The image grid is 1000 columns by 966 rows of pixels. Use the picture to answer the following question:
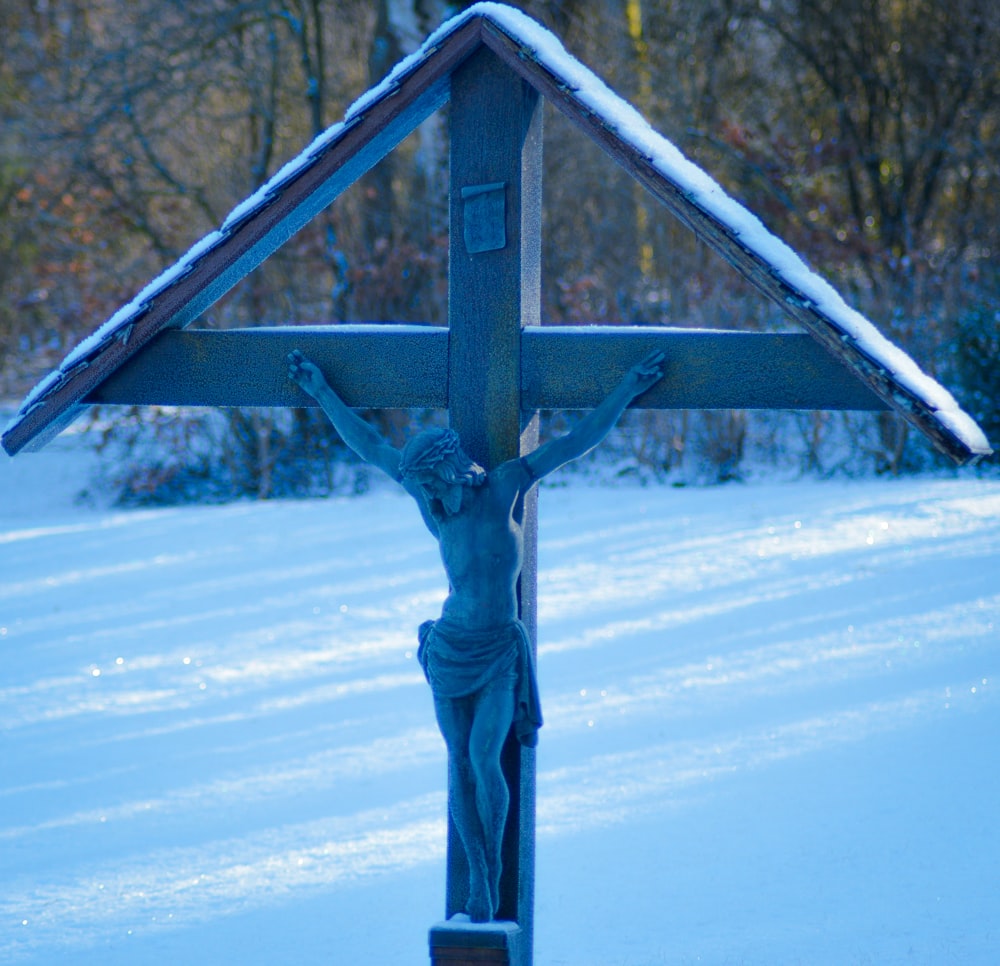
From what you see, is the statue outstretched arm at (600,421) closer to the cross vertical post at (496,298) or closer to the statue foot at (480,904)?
the cross vertical post at (496,298)

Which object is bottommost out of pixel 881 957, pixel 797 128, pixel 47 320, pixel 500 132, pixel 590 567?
pixel 881 957

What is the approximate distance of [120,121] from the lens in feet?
46.5

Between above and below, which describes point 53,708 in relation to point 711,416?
below

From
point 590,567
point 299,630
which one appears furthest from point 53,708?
point 590,567

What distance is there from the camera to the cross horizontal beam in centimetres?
296

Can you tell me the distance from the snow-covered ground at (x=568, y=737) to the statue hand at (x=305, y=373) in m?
1.93

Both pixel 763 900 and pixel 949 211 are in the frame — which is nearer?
pixel 763 900

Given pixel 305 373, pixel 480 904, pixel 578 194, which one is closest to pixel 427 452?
pixel 305 373

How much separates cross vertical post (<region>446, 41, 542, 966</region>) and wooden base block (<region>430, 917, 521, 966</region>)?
0.12 metres

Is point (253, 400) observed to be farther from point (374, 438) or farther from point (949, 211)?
point (949, 211)

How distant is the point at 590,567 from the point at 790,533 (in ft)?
4.83

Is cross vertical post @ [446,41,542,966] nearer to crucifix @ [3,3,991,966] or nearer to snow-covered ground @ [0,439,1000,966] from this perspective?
crucifix @ [3,3,991,966]

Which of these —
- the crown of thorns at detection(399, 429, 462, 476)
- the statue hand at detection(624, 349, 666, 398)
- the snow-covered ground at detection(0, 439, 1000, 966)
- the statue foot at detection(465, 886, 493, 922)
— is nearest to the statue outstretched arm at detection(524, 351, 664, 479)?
the statue hand at detection(624, 349, 666, 398)

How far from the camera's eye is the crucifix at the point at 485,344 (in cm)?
290
